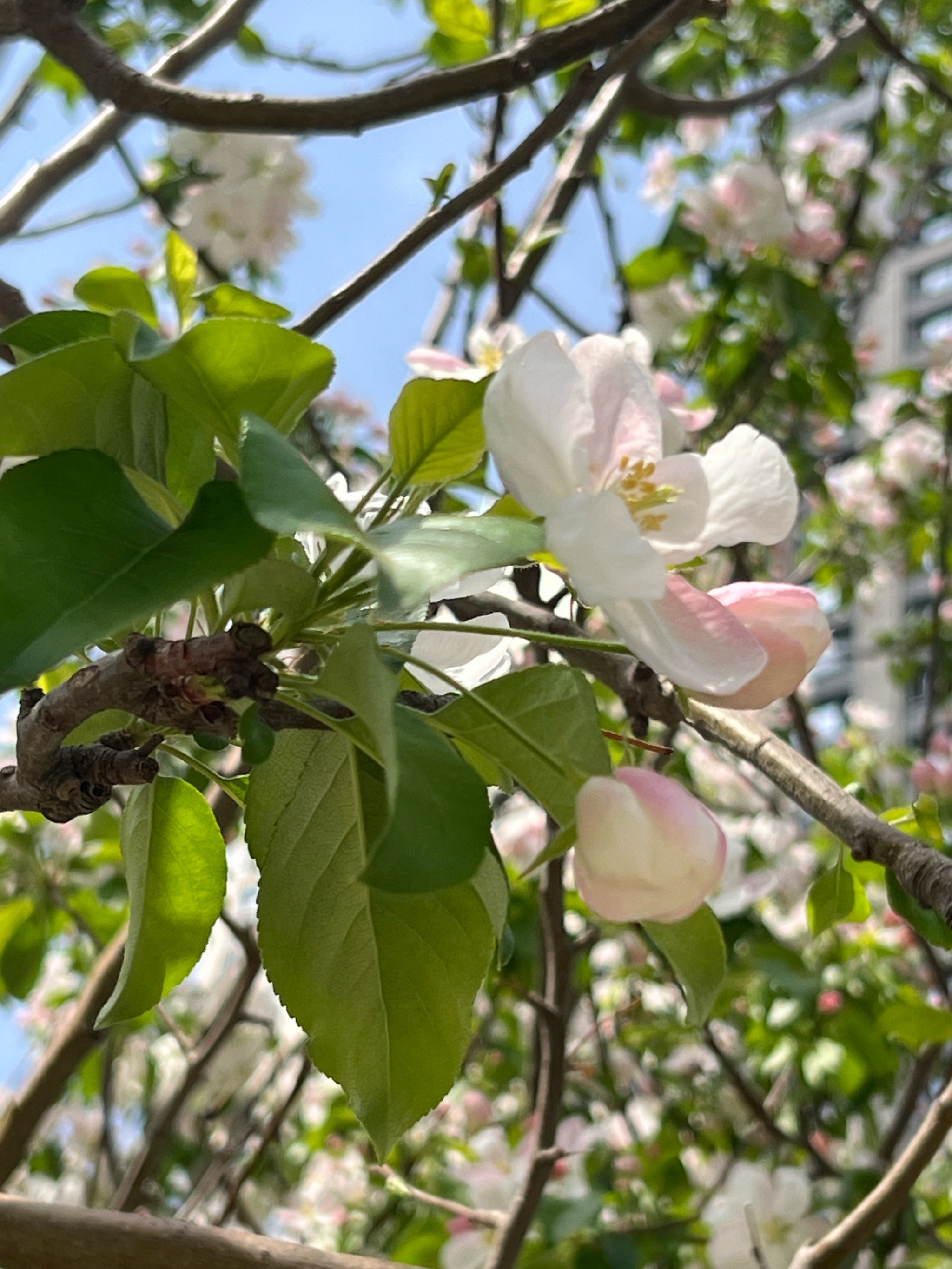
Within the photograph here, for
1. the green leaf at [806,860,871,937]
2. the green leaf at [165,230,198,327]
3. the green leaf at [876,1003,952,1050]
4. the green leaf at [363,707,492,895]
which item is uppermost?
the green leaf at [165,230,198,327]

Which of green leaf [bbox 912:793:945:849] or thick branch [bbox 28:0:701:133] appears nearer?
green leaf [bbox 912:793:945:849]

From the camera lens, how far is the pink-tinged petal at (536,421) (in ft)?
1.08

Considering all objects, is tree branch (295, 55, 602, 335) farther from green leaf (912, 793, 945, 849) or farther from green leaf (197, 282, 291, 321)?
green leaf (912, 793, 945, 849)

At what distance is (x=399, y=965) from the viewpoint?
14.9 inches

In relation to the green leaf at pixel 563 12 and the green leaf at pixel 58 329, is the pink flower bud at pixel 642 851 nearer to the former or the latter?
the green leaf at pixel 58 329

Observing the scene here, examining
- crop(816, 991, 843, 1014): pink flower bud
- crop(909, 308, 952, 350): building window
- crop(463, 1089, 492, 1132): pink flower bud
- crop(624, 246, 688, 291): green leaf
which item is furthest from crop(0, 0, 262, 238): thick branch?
crop(909, 308, 952, 350): building window

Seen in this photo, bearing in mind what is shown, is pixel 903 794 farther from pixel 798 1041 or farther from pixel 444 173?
pixel 444 173

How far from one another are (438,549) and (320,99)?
0.42m

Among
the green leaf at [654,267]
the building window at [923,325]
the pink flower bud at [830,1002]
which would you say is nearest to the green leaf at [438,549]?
the pink flower bud at [830,1002]

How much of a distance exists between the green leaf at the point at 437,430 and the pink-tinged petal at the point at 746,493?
80 mm

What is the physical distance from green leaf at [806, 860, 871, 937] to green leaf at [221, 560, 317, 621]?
0.26 m

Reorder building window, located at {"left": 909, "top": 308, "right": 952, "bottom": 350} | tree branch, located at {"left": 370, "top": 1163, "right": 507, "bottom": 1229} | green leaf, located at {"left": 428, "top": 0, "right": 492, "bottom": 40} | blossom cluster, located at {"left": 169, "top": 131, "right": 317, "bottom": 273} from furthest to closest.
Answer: building window, located at {"left": 909, "top": 308, "right": 952, "bottom": 350}
blossom cluster, located at {"left": 169, "top": 131, "right": 317, "bottom": 273}
green leaf, located at {"left": 428, "top": 0, "right": 492, "bottom": 40}
tree branch, located at {"left": 370, "top": 1163, "right": 507, "bottom": 1229}

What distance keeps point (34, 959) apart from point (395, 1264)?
27.8 inches

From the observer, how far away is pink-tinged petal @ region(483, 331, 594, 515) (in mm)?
330
